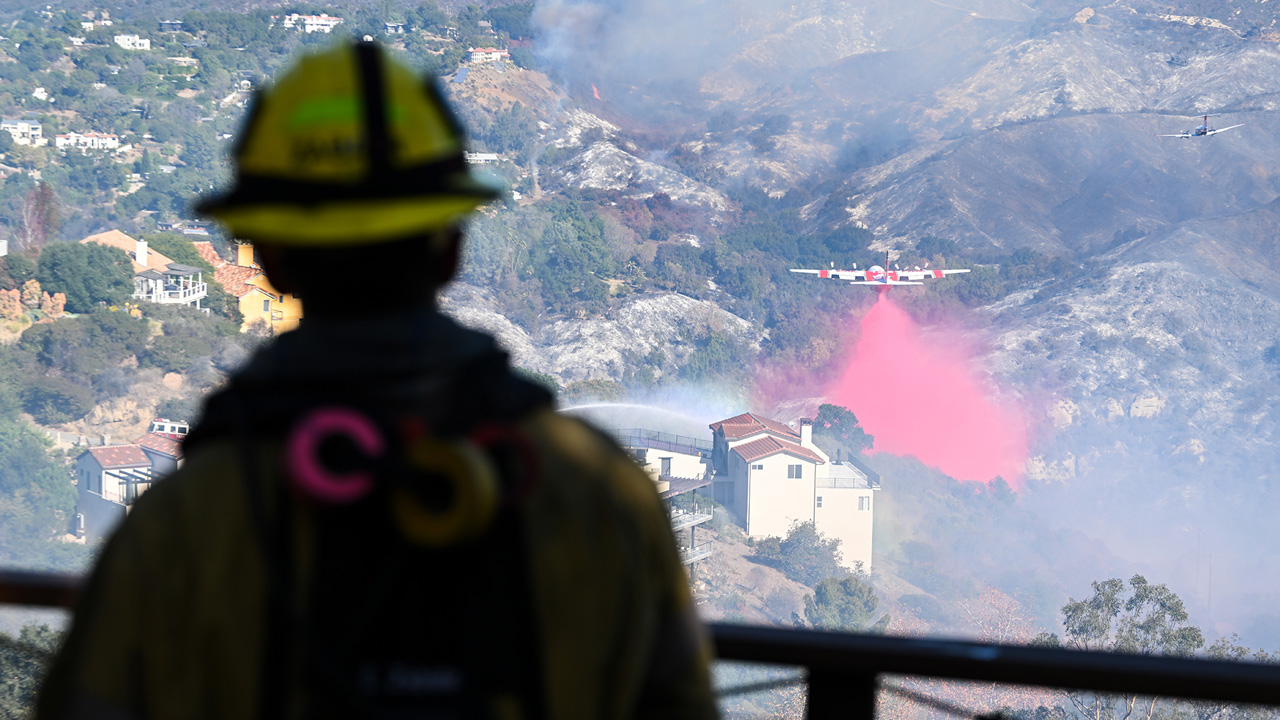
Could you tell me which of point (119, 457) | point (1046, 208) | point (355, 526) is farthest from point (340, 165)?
point (1046, 208)

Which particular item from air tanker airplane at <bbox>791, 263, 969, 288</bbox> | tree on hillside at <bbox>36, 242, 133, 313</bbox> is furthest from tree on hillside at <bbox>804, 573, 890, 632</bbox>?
tree on hillside at <bbox>36, 242, 133, 313</bbox>

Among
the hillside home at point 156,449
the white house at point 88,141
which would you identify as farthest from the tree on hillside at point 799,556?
the white house at point 88,141

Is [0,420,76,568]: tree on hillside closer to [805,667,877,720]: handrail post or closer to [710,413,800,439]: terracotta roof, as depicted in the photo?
[710,413,800,439]: terracotta roof

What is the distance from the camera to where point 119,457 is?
42219 millimetres

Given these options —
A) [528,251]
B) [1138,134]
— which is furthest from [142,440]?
[1138,134]

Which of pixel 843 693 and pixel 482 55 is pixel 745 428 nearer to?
pixel 482 55

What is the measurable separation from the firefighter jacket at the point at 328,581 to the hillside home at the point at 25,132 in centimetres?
6952

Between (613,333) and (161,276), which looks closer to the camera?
(161,276)

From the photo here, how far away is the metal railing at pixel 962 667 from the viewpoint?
1359 mm

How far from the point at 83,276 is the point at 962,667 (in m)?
56.0

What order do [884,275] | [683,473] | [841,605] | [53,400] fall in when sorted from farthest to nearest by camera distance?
[884,275] → [683,473] → [53,400] → [841,605]

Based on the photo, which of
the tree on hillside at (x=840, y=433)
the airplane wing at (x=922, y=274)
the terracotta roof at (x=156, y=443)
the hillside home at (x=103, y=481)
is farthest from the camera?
the airplane wing at (x=922, y=274)

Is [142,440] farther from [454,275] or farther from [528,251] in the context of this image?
[454,275]

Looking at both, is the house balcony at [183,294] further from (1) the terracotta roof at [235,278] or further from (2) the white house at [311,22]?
(2) the white house at [311,22]
